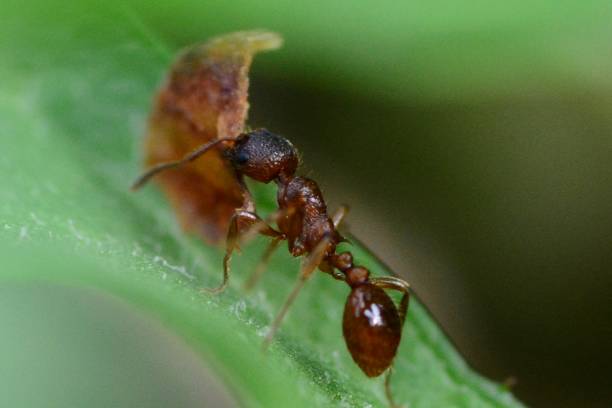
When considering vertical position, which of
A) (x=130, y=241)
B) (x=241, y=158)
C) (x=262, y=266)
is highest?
(x=241, y=158)

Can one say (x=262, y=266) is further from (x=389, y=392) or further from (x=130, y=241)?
(x=389, y=392)

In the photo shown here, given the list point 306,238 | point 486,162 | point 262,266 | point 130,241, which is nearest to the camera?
point 130,241

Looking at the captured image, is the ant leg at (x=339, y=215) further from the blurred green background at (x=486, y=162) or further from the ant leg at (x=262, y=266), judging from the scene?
the blurred green background at (x=486, y=162)

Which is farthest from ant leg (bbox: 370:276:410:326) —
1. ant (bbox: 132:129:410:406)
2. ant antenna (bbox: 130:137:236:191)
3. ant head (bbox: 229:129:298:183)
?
ant antenna (bbox: 130:137:236:191)

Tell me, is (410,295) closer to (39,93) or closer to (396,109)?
(396,109)

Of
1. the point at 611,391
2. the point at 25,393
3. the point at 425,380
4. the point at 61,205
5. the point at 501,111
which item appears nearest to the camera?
the point at 25,393

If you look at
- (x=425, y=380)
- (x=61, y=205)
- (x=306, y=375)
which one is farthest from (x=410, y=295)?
(x=61, y=205)

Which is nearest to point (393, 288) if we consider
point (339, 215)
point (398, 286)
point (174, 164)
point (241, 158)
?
point (398, 286)
